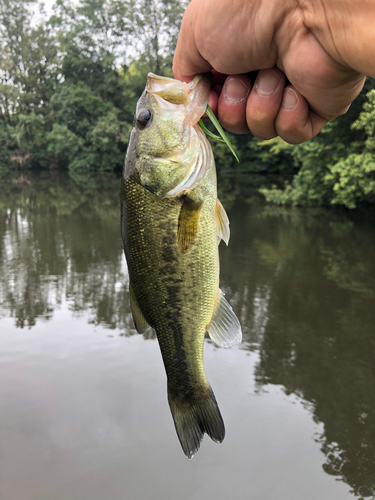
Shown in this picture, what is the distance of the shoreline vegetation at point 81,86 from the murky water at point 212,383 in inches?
1109

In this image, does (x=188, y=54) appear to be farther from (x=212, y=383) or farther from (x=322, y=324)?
(x=322, y=324)

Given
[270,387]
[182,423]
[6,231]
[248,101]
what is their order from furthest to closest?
[6,231]
[270,387]
[248,101]
[182,423]

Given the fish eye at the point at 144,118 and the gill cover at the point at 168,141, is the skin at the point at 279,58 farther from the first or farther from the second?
the fish eye at the point at 144,118

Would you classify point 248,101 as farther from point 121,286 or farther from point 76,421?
point 121,286

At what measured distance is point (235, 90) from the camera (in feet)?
7.39

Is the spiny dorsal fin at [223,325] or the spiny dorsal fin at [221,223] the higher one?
the spiny dorsal fin at [221,223]

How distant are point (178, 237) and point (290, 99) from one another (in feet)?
3.18

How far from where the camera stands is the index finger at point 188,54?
2.04 m

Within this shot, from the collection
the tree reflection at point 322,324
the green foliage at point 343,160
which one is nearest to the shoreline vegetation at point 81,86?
the green foliage at point 343,160

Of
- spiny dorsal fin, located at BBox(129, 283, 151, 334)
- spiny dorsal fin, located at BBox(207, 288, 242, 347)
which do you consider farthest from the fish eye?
spiny dorsal fin, located at BBox(207, 288, 242, 347)

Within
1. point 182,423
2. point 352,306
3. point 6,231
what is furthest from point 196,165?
point 6,231

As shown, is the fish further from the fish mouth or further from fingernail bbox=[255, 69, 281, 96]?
fingernail bbox=[255, 69, 281, 96]

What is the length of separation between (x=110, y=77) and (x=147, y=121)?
146 feet

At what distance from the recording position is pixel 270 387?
6.08 meters
